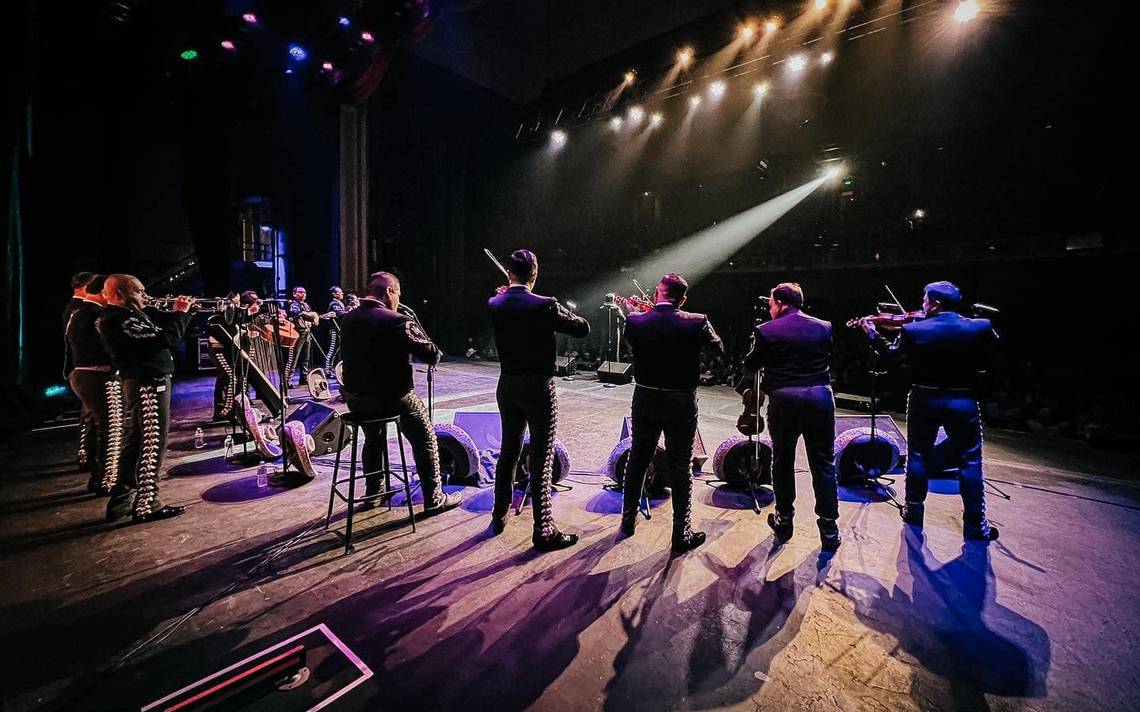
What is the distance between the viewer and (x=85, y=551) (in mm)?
3143

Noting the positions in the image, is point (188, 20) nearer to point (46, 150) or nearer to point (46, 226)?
point (46, 150)

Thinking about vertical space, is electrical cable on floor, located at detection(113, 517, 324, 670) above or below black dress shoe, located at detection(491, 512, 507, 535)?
below

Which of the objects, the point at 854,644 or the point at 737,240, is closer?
the point at 854,644

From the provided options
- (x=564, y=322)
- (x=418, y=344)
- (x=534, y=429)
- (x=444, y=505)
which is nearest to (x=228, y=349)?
(x=444, y=505)

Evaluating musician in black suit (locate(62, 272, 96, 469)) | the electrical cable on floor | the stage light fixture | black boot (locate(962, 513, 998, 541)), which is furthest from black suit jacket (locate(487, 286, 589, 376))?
the stage light fixture

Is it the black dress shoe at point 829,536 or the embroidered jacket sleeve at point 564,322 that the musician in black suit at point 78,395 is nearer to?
the embroidered jacket sleeve at point 564,322

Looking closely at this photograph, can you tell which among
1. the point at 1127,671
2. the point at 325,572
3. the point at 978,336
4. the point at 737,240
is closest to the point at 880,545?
the point at 1127,671

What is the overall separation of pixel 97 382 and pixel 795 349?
5.83 metres

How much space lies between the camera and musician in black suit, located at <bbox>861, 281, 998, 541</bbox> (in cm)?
318

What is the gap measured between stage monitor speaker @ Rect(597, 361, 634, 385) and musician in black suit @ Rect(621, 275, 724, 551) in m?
7.62

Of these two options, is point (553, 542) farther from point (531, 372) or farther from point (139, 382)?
point (139, 382)

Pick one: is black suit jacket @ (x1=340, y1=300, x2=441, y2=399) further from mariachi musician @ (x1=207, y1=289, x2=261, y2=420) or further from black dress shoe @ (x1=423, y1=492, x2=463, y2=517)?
mariachi musician @ (x1=207, y1=289, x2=261, y2=420)

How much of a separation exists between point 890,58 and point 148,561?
14.8m

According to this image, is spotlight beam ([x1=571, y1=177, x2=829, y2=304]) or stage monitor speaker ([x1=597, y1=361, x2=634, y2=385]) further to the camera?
spotlight beam ([x1=571, y1=177, x2=829, y2=304])
